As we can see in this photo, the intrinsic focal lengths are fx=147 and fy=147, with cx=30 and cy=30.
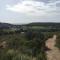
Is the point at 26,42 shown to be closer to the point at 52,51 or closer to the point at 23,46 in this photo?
the point at 23,46

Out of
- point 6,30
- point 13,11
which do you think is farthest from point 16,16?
point 6,30

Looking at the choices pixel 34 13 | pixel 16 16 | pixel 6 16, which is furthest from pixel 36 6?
pixel 6 16

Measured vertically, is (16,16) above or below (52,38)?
above

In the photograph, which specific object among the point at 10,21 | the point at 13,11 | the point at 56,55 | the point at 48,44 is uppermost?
the point at 13,11

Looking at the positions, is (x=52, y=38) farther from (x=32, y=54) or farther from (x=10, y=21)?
(x=10, y=21)

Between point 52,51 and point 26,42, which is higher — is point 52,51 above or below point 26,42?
below

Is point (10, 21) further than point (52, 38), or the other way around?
point (10, 21)

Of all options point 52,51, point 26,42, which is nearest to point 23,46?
point 26,42
